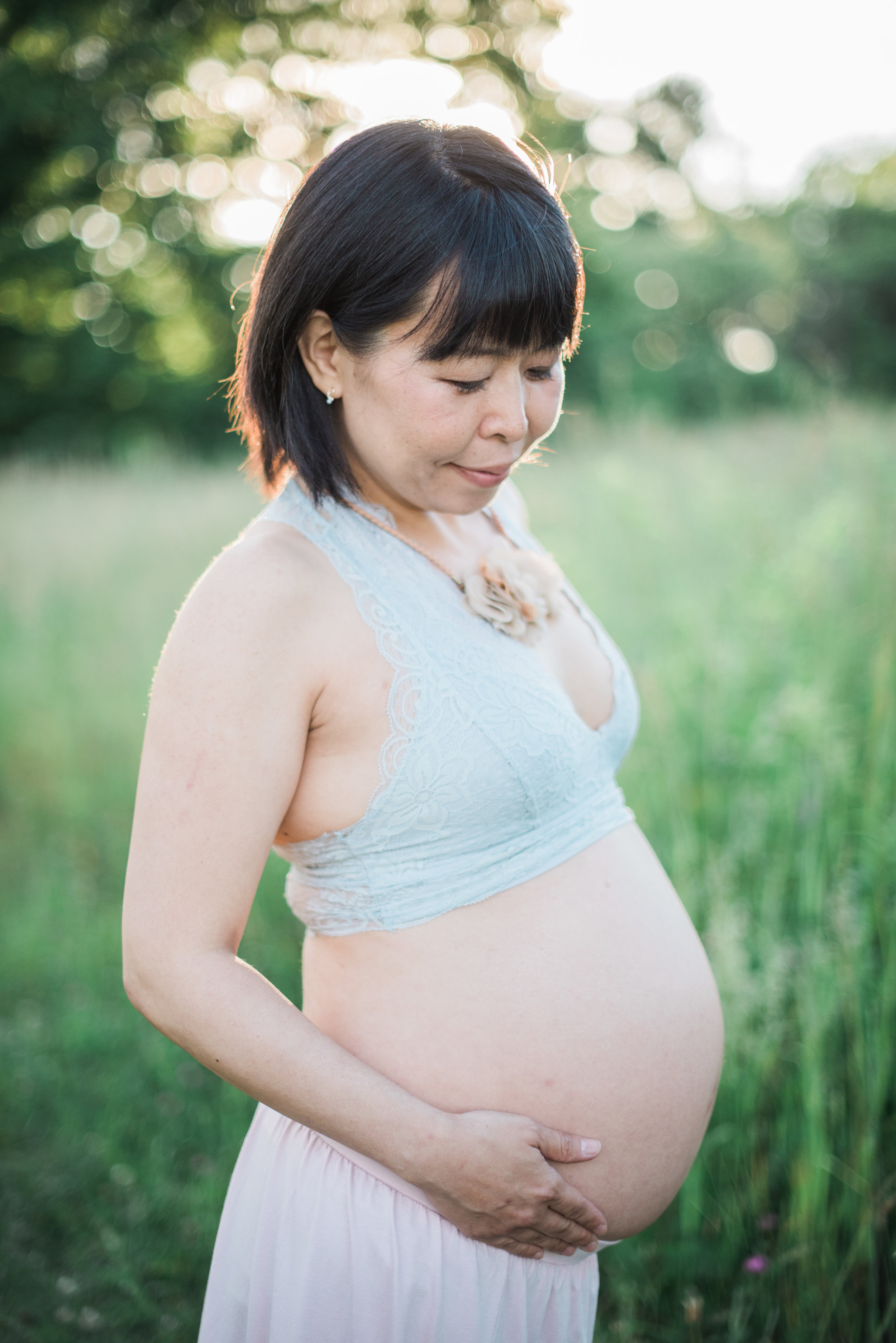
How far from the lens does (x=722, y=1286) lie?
2.08 metres

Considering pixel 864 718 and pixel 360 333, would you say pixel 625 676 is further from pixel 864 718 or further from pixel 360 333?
pixel 864 718

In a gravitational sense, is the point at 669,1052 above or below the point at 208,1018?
below

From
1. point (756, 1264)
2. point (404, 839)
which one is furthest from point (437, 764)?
point (756, 1264)

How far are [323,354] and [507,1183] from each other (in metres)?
1.21

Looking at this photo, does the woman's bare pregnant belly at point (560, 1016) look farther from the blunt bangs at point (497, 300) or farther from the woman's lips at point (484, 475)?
the blunt bangs at point (497, 300)

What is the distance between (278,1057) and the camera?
1117 millimetres

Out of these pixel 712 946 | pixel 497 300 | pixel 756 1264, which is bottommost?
pixel 756 1264

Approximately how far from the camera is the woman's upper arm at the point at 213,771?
1.10m

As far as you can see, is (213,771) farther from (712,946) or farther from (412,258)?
(712,946)

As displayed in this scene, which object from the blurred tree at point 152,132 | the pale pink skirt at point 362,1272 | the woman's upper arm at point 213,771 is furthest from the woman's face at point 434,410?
the blurred tree at point 152,132

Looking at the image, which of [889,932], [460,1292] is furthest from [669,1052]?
[889,932]

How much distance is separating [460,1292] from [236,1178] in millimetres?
419

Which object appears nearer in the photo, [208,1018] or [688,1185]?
[208,1018]

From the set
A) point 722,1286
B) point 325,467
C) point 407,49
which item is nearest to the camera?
point 325,467
